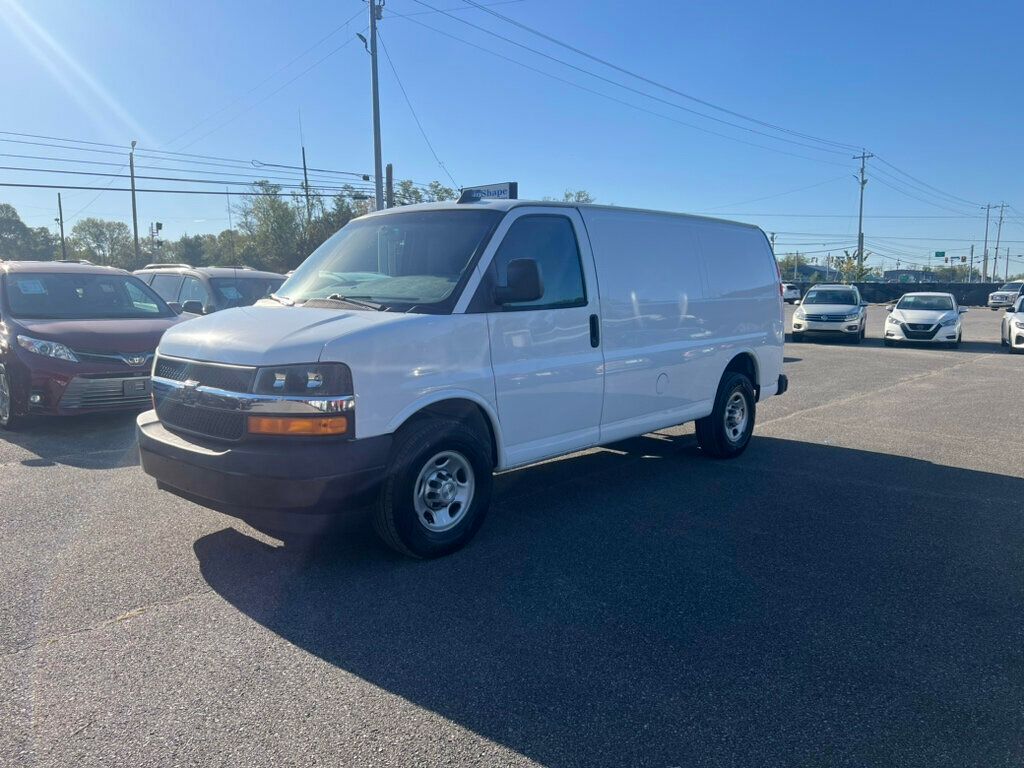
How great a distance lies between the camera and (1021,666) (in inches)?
138

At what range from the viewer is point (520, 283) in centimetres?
475

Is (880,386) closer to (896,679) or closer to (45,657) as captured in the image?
(896,679)

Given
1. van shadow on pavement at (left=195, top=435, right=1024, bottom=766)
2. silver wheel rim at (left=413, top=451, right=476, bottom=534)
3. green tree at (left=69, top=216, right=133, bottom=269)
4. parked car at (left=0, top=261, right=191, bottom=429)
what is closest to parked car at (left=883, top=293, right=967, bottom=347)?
van shadow on pavement at (left=195, top=435, right=1024, bottom=766)

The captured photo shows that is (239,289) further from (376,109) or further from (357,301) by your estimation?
(376,109)

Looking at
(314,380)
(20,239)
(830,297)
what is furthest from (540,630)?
(20,239)

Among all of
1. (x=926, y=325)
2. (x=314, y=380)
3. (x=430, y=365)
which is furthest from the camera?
(x=926, y=325)

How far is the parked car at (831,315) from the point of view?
20.9m

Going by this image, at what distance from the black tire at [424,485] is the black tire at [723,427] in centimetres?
312

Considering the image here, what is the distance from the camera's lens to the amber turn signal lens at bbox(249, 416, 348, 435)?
405 cm

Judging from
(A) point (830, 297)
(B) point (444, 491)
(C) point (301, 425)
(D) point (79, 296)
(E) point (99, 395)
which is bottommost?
(B) point (444, 491)

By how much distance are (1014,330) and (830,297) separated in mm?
4725

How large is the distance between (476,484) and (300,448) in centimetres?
119

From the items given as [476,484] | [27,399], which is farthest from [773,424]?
[27,399]

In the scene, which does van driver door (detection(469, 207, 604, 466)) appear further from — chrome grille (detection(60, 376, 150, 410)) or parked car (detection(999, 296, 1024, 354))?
parked car (detection(999, 296, 1024, 354))
